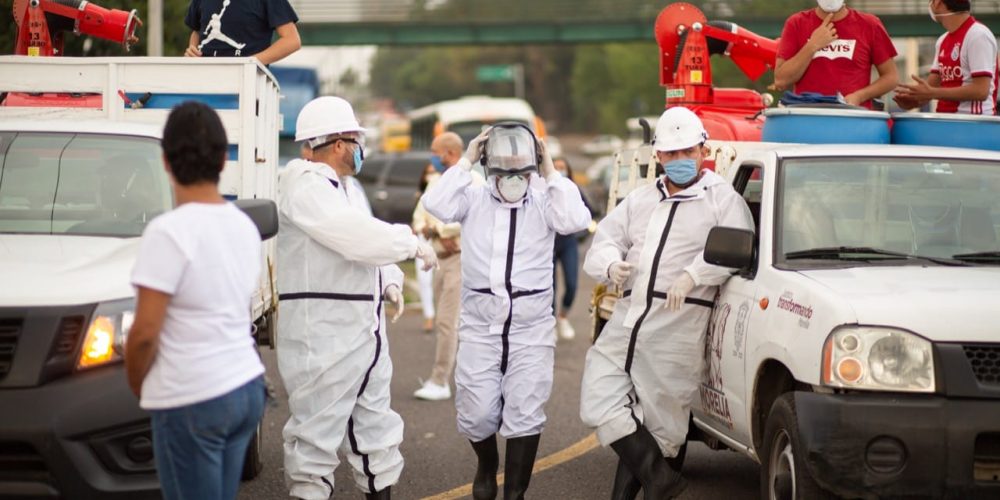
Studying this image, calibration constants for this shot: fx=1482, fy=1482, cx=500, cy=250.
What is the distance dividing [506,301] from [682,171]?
113cm

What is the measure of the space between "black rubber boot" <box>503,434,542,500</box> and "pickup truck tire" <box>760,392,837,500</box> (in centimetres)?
132

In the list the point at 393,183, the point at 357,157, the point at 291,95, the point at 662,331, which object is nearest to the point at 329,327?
the point at 357,157

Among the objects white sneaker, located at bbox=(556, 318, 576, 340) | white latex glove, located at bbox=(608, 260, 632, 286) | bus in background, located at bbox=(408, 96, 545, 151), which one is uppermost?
bus in background, located at bbox=(408, 96, 545, 151)

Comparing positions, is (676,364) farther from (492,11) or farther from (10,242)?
(492,11)

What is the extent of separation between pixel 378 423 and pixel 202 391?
2.53 meters

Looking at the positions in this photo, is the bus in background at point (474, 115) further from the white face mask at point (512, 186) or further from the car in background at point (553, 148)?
the white face mask at point (512, 186)

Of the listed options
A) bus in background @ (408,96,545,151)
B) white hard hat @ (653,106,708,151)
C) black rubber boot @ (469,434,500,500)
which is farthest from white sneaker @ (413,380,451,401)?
bus in background @ (408,96,545,151)

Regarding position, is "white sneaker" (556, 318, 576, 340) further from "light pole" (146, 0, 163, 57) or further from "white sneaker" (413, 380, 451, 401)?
"light pole" (146, 0, 163, 57)

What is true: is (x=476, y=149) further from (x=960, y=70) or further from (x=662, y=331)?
(x=960, y=70)

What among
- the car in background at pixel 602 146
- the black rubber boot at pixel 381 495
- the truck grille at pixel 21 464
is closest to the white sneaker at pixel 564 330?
the black rubber boot at pixel 381 495

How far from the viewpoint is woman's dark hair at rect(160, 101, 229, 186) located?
15.6 ft

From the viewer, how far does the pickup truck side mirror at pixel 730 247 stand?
270 inches

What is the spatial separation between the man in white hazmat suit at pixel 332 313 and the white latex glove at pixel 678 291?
Answer: 116cm

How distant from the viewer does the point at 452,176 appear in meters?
7.95
